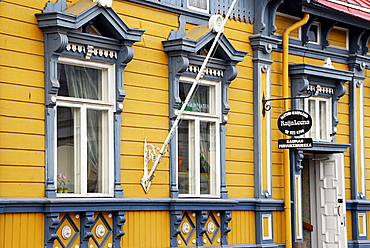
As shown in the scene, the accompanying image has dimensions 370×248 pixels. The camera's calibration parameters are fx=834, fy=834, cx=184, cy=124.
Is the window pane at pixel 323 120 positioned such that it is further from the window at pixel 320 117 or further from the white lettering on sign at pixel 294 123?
the white lettering on sign at pixel 294 123

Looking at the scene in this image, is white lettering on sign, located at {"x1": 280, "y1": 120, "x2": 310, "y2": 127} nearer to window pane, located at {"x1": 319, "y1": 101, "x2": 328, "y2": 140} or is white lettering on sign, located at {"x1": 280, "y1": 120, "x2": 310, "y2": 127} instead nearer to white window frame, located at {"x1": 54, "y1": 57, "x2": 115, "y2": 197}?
window pane, located at {"x1": 319, "y1": 101, "x2": 328, "y2": 140}

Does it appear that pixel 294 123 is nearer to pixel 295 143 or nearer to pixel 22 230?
A: pixel 295 143

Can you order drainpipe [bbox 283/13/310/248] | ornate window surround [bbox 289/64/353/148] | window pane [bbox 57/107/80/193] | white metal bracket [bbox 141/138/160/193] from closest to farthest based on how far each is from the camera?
window pane [bbox 57/107/80/193] → white metal bracket [bbox 141/138/160/193] → drainpipe [bbox 283/13/310/248] → ornate window surround [bbox 289/64/353/148]

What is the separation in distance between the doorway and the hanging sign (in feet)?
7.29

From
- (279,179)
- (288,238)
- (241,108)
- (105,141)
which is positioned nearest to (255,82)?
(241,108)

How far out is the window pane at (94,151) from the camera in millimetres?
12289

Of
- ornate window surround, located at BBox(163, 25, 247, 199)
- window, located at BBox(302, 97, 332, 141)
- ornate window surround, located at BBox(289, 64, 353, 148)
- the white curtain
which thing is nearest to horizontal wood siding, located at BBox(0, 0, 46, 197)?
the white curtain

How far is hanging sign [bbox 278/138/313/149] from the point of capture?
14.8 m

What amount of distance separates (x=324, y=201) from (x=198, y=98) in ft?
15.1

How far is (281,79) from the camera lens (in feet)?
53.2

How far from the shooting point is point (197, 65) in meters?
14.0

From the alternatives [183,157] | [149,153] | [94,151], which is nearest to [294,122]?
[183,157]

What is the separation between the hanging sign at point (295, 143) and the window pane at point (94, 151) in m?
4.12

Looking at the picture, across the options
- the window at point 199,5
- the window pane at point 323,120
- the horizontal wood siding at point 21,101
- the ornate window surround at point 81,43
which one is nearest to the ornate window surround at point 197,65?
the window at point 199,5
